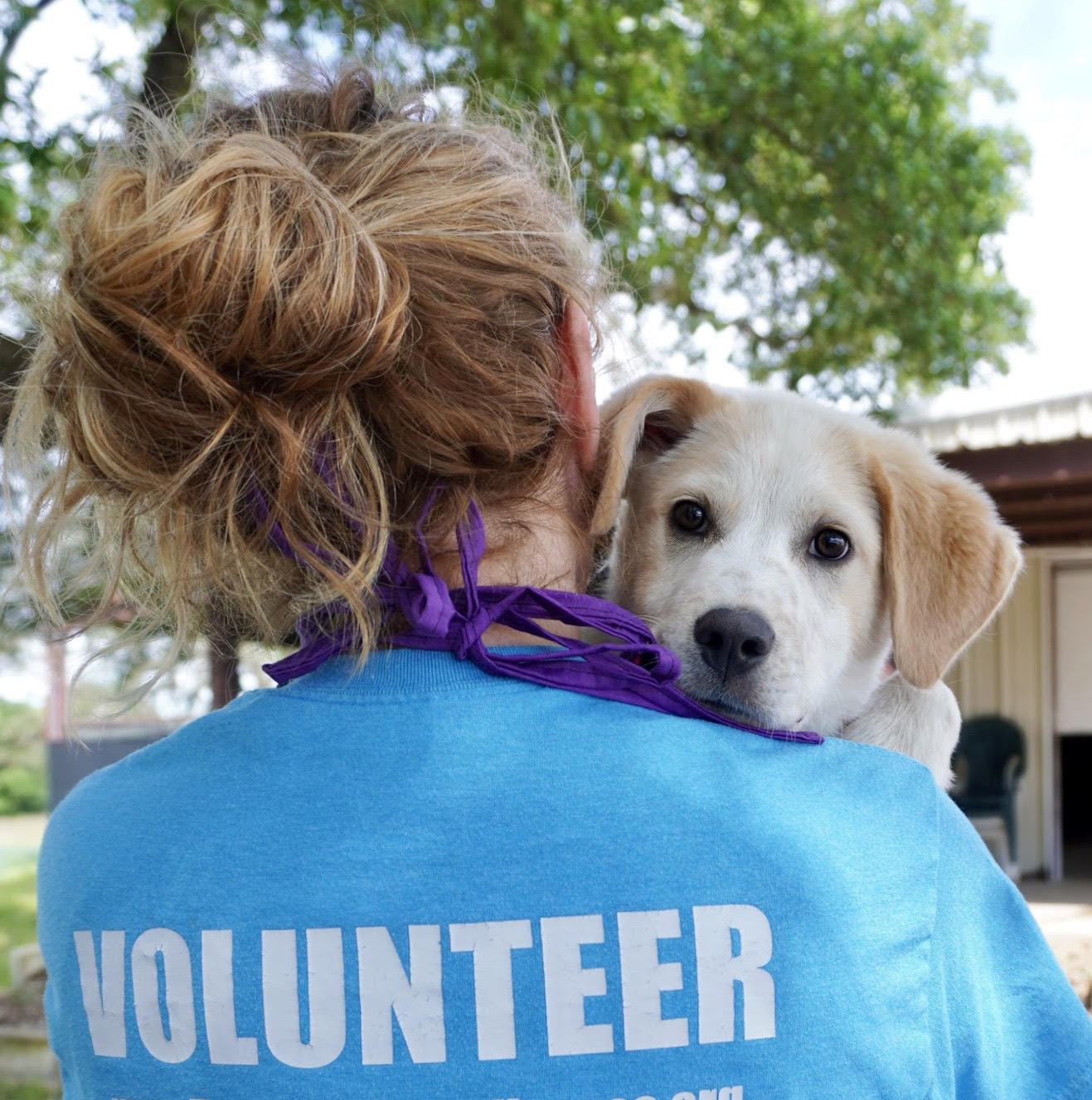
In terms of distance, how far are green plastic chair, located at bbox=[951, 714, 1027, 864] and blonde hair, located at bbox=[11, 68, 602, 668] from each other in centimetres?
1247

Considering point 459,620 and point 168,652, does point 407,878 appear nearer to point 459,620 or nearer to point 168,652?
point 459,620

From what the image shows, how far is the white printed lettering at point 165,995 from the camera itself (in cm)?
121

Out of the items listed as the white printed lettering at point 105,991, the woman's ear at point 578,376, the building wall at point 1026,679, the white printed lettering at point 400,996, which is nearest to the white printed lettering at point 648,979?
the white printed lettering at point 400,996

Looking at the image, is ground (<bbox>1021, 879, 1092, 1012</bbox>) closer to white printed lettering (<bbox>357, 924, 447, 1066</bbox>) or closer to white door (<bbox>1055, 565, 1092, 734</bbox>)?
white door (<bbox>1055, 565, 1092, 734</bbox>)

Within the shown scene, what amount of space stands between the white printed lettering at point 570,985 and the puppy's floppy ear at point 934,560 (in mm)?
1477

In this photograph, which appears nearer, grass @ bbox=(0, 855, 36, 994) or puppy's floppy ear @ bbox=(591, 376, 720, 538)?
puppy's floppy ear @ bbox=(591, 376, 720, 538)

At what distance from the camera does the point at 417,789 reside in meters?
1.21

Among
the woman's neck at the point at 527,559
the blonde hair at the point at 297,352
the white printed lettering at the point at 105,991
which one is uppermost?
the blonde hair at the point at 297,352

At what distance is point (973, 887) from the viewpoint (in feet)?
4.32

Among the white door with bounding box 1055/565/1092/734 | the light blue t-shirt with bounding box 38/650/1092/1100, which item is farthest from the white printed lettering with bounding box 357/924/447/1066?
the white door with bounding box 1055/565/1092/734

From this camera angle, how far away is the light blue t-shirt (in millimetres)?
1162

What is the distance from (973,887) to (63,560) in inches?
56.2

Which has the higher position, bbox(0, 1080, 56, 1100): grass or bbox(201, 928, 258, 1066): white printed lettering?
bbox(201, 928, 258, 1066): white printed lettering

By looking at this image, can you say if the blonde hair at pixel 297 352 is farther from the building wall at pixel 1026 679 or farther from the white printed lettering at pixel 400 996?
the building wall at pixel 1026 679
